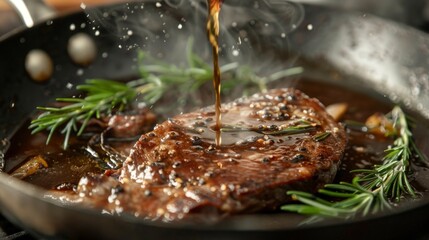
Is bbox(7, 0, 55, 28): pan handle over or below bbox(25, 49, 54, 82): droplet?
over

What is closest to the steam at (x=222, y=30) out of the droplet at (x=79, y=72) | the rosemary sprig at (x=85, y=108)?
the droplet at (x=79, y=72)

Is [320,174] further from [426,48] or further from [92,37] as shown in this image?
[92,37]

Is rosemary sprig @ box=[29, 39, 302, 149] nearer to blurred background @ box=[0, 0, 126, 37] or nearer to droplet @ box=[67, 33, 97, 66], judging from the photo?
droplet @ box=[67, 33, 97, 66]

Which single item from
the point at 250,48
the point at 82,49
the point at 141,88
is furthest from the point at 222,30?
the point at 82,49

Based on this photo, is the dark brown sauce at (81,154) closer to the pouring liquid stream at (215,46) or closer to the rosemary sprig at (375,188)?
the rosemary sprig at (375,188)

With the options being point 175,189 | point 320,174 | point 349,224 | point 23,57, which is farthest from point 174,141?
point 23,57

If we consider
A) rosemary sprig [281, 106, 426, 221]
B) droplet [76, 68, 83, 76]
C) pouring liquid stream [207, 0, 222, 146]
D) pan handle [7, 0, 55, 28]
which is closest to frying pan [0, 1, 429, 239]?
droplet [76, 68, 83, 76]

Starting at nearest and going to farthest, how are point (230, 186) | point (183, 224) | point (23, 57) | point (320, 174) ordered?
point (183, 224) → point (230, 186) → point (320, 174) → point (23, 57)
